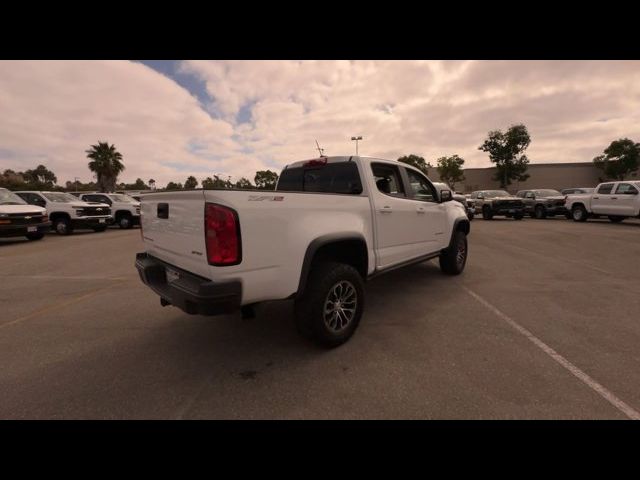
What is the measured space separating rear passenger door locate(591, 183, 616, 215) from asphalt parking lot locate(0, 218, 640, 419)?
1245 centimetres

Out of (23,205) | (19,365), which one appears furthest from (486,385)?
(23,205)

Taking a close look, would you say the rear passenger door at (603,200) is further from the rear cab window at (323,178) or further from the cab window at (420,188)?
the rear cab window at (323,178)

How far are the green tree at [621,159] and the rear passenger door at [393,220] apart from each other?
2533 inches

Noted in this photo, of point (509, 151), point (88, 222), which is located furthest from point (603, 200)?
point (509, 151)

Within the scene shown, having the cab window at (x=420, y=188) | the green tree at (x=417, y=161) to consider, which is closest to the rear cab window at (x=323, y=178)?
the cab window at (x=420, y=188)

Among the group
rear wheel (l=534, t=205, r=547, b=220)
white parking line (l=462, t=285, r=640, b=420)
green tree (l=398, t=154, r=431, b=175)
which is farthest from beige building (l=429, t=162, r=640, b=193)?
white parking line (l=462, t=285, r=640, b=420)

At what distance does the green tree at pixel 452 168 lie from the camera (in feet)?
172

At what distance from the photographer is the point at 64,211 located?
42.1 ft

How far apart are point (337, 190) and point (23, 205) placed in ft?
42.1

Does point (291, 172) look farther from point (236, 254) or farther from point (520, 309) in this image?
point (520, 309)

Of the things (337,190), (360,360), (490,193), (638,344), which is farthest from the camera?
(490,193)

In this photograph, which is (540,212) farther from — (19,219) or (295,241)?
(19,219)

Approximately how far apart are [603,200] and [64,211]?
24.9m

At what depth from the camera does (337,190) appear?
3.80 m
